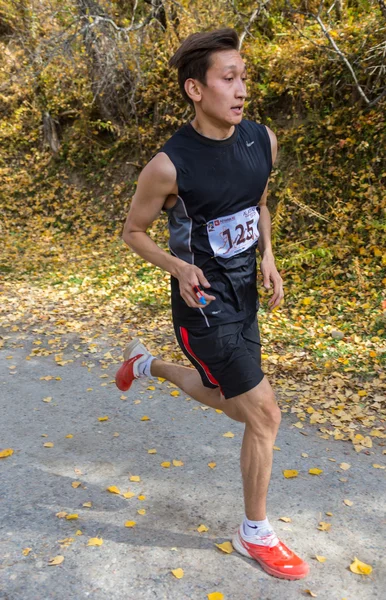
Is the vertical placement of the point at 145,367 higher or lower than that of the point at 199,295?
lower

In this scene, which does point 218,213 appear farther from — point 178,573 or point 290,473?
point 290,473

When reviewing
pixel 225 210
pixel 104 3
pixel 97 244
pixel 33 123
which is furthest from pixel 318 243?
pixel 33 123

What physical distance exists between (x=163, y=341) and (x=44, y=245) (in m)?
5.73

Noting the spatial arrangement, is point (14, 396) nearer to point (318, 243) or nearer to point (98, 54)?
point (318, 243)

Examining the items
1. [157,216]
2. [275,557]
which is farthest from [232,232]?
[275,557]

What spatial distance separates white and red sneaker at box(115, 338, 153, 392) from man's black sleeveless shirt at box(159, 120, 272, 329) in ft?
3.33

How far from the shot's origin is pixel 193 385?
3.43 m

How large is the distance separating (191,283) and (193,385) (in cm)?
101

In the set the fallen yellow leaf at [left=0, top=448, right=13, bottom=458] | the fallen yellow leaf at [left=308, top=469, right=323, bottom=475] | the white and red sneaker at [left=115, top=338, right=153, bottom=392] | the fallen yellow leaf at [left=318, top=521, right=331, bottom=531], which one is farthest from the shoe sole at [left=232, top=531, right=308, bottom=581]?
the fallen yellow leaf at [left=0, top=448, right=13, bottom=458]

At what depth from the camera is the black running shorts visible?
2732 millimetres

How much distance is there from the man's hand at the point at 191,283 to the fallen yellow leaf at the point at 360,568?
145 cm

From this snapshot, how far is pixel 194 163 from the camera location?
2.69 metres

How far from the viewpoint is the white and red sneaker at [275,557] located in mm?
2699

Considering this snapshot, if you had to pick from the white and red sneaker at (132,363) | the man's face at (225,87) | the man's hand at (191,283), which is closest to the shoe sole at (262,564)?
the man's hand at (191,283)
